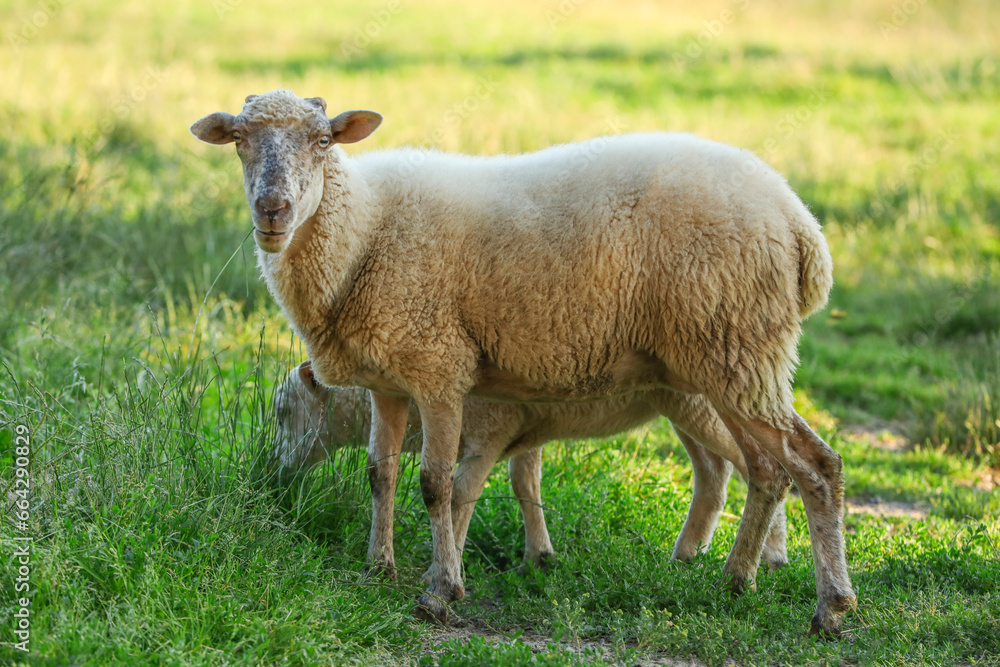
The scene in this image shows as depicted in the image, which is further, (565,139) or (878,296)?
(565,139)

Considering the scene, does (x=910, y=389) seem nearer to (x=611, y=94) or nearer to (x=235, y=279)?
(x=235, y=279)

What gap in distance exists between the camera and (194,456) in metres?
4.01

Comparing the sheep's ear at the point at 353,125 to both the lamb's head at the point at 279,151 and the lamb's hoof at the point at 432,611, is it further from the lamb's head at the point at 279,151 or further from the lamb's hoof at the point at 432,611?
the lamb's hoof at the point at 432,611

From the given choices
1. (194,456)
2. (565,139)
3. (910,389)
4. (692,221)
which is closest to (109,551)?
(194,456)

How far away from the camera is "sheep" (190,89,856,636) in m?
3.84

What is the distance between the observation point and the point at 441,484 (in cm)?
407

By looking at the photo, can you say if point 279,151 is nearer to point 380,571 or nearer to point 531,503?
point 380,571

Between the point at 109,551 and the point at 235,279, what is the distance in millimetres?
4482

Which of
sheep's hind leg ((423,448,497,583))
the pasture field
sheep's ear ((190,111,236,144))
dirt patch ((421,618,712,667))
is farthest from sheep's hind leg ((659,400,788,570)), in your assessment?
sheep's ear ((190,111,236,144))

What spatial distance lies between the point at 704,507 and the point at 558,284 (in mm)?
1480

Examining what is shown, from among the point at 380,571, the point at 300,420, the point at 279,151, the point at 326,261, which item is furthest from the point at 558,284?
the point at 300,420

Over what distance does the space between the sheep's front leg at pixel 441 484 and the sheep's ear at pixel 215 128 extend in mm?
1331

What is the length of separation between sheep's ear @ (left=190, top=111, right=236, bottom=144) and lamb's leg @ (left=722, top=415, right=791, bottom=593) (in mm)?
2438

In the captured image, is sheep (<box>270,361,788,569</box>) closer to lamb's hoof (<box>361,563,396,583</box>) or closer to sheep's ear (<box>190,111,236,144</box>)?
lamb's hoof (<box>361,563,396,583</box>)
